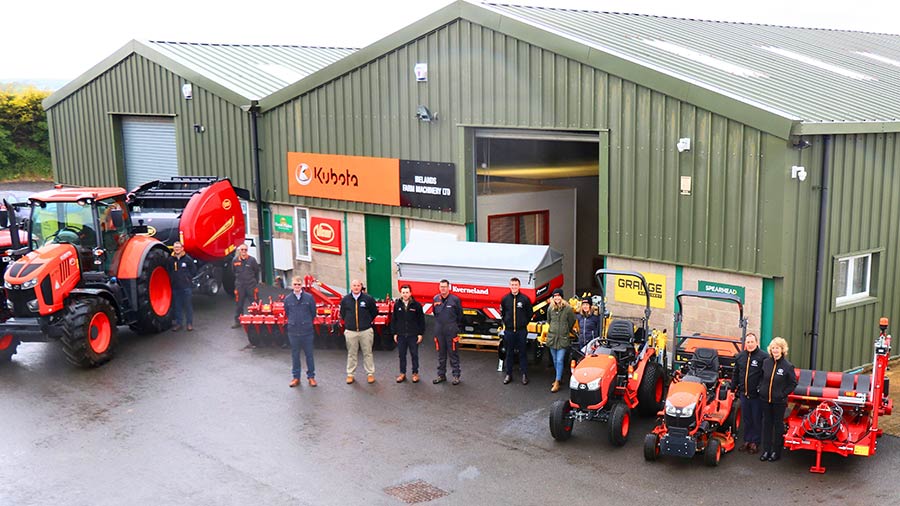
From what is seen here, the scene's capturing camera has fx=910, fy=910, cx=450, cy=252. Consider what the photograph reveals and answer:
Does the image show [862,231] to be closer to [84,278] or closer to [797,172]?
[797,172]

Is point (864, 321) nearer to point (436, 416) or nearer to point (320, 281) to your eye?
point (436, 416)

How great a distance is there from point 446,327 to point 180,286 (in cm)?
571

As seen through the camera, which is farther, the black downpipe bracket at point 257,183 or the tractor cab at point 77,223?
the black downpipe bracket at point 257,183

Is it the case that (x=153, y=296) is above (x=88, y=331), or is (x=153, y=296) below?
above

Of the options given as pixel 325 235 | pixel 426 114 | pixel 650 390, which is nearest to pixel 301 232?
pixel 325 235

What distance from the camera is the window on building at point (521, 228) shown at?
16859 mm

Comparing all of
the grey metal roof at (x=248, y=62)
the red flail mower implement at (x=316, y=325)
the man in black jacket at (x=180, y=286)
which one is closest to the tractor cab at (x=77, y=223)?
the man in black jacket at (x=180, y=286)

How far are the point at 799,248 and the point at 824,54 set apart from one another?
891cm

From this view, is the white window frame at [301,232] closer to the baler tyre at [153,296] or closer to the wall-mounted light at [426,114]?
the baler tyre at [153,296]

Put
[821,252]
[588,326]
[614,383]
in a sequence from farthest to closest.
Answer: [588,326] < [821,252] < [614,383]

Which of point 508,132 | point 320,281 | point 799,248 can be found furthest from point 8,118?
point 799,248

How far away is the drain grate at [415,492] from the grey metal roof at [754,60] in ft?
21.3

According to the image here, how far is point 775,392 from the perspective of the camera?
9.72 metres

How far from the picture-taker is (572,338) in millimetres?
12727
